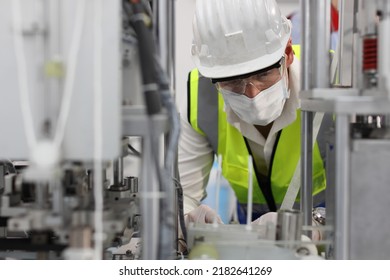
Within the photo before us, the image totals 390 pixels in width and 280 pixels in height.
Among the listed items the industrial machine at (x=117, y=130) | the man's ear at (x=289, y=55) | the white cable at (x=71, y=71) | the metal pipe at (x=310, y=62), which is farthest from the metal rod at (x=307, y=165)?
the white cable at (x=71, y=71)

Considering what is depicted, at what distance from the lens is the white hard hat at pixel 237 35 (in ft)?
5.03

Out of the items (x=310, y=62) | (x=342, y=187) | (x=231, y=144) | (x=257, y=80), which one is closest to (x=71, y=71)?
(x=342, y=187)

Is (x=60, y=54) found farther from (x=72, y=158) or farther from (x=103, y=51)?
(x=72, y=158)

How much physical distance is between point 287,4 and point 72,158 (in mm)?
2503

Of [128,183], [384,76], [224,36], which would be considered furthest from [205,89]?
[384,76]

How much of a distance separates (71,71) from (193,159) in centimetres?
134

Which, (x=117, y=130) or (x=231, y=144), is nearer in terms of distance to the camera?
(x=117, y=130)

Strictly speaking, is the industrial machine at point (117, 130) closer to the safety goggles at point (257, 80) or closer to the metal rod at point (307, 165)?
the metal rod at point (307, 165)

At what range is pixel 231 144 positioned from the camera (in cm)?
204

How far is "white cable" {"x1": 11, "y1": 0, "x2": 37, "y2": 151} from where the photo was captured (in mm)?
815

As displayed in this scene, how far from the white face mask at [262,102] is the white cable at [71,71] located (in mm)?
907

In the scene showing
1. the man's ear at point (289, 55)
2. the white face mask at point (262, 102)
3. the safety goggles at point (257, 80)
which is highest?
the man's ear at point (289, 55)

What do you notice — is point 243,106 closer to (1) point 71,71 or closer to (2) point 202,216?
(2) point 202,216
